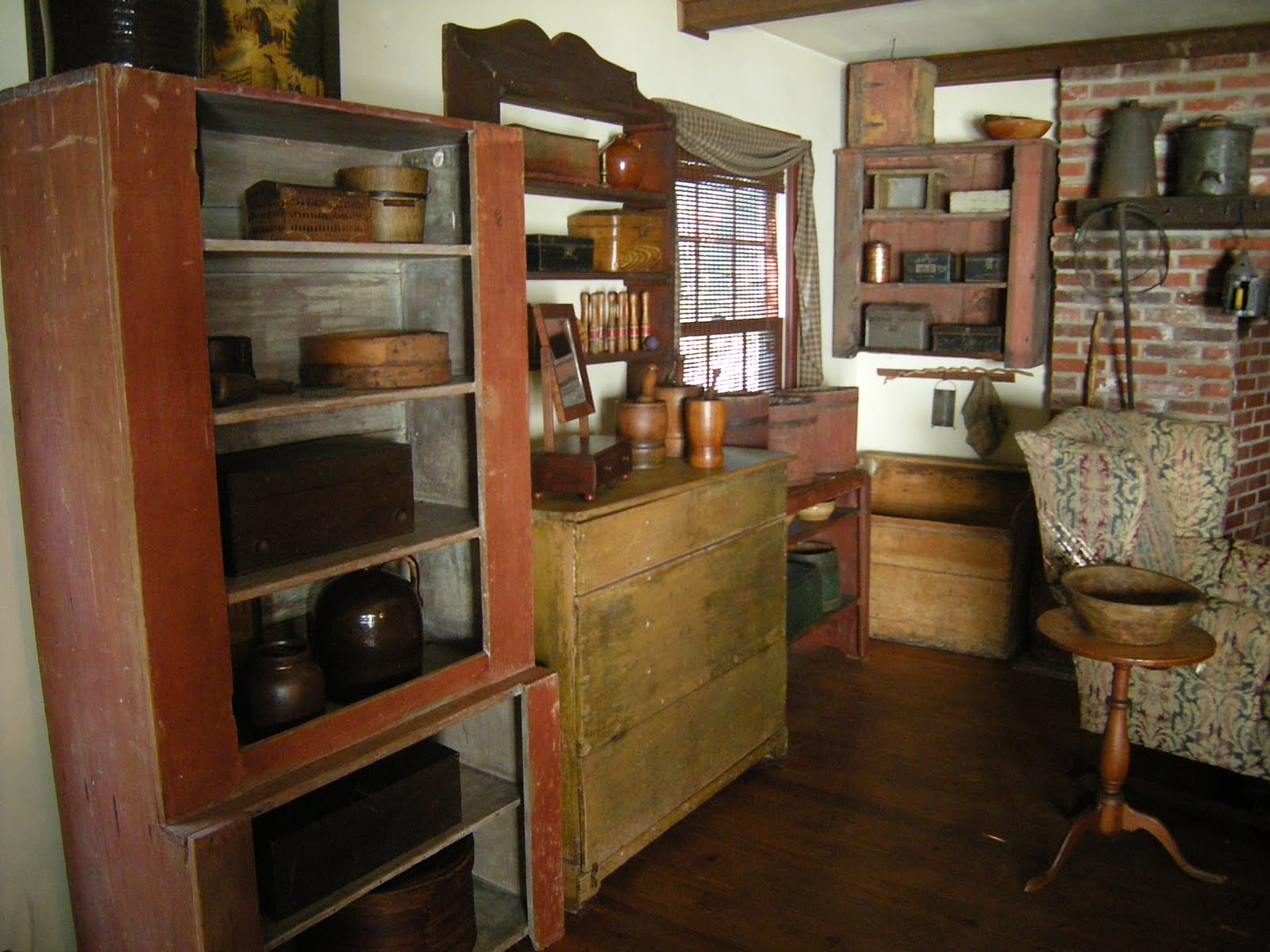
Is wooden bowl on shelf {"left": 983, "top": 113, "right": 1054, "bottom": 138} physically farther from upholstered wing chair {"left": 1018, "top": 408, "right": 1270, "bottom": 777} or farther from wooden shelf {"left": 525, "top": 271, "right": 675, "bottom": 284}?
wooden shelf {"left": 525, "top": 271, "right": 675, "bottom": 284}

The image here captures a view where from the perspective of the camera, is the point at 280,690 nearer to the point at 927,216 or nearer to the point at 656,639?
the point at 656,639

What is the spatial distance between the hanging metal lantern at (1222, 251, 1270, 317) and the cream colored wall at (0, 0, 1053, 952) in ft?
3.11

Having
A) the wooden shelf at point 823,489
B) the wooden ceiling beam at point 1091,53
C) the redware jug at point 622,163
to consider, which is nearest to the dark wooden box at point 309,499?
the redware jug at point 622,163

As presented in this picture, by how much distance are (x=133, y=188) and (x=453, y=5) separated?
4.69 feet

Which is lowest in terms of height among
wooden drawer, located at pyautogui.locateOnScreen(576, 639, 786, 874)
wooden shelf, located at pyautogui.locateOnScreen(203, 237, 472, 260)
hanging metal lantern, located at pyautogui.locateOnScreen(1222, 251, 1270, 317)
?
wooden drawer, located at pyautogui.locateOnScreen(576, 639, 786, 874)

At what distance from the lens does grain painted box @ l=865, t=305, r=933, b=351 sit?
482 cm

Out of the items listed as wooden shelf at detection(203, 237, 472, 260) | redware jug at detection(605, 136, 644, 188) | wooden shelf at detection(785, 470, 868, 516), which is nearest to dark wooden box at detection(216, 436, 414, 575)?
wooden shelf at detection(203, 237, 472, 260)

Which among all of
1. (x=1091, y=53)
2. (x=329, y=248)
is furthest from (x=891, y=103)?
(x=329, y=248)

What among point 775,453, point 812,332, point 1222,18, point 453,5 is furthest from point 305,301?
point 1222,18

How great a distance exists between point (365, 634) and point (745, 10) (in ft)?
8.10

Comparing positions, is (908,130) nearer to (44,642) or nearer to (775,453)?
(775,453)

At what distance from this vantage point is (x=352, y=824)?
2129mm

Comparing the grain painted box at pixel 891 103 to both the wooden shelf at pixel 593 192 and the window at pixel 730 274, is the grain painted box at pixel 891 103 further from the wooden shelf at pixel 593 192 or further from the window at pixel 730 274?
the wooden shelf at pixel 593 192

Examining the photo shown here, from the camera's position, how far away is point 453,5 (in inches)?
110
